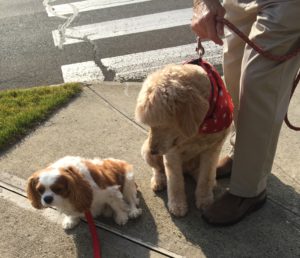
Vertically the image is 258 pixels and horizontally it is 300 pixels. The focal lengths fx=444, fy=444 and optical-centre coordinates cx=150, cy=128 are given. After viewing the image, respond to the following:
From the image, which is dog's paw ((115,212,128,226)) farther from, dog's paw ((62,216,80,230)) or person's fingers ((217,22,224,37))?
person's fingers ((217,22,224,37))

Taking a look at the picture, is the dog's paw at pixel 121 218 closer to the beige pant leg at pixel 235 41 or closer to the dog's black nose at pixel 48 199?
the dog's black nose at pixel 48 199

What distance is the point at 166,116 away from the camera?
263cm

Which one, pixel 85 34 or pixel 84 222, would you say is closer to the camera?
pixel 84 222

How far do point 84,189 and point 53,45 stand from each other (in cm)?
440

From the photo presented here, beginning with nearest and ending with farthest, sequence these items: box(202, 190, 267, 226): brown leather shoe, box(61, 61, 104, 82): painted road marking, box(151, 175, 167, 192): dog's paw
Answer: box(202, 190, 267, 226): brown leather shoe < box(151, 175, 167, 192): dog's paw < box(61, 61, 104, 82): painted road marking

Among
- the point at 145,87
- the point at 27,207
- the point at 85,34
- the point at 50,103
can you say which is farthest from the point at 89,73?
the point at 145,87

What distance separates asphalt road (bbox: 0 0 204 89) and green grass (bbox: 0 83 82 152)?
54 cm

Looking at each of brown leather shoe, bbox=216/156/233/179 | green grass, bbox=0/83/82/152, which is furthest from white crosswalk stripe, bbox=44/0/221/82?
brown leather shoe, bbox=216/156/233/179

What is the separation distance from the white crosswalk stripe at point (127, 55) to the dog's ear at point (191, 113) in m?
2.83

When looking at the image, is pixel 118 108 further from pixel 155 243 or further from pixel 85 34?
pixel 85 34

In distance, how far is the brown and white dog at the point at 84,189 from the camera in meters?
2.82

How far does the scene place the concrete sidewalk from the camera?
298cm

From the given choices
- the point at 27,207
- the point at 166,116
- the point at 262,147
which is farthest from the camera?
the point at 27,207

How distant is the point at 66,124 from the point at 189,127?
2.15 m
